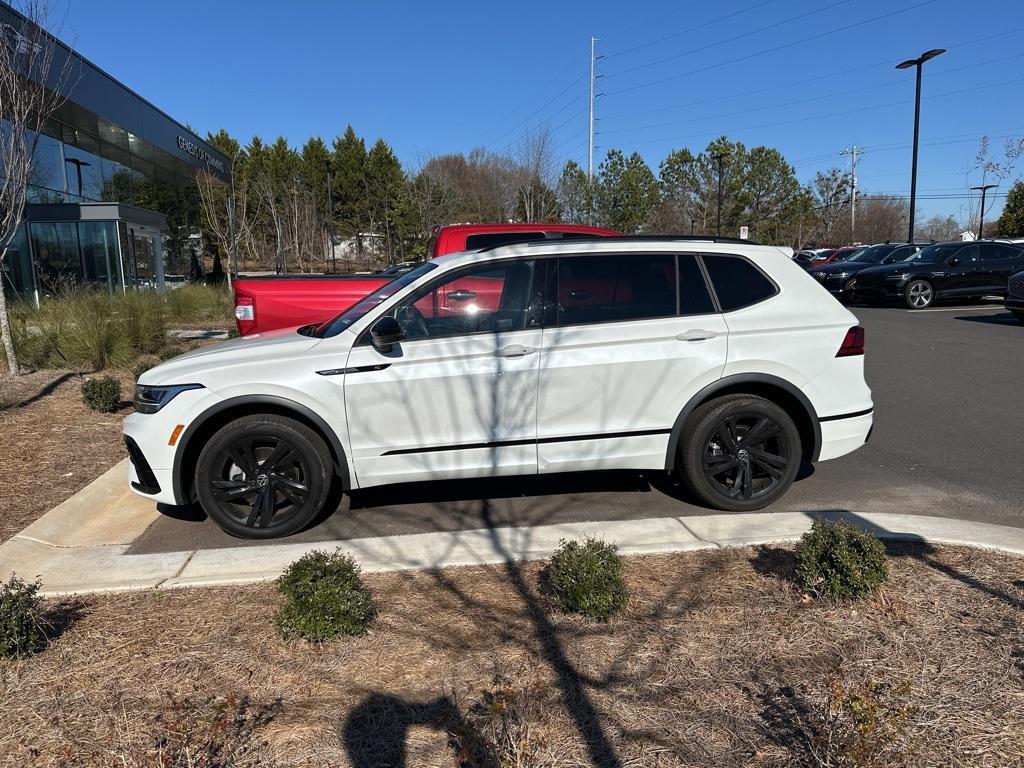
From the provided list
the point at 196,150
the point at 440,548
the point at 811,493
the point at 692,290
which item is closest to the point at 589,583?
the point at 440,548

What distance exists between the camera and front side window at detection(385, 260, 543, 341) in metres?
4.57

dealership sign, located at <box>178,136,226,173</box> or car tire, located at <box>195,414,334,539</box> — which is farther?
dealership sign, located at <box>178,136,226,173</box>

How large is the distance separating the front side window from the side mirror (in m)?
0.20

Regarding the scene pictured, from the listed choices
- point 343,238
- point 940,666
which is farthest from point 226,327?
point 343,238

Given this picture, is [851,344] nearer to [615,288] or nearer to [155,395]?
[615,288]

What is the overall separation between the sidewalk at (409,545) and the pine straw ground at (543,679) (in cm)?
24

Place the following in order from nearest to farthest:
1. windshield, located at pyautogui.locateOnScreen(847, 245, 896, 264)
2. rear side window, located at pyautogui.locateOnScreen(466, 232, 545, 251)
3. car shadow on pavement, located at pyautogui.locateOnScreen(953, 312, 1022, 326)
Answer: rear side window, located at pyautogui.locateOnScreen(466, 232, 545, 251) < car shadow on pavement, located at pyautogui.locateOnScreen(953, 312, 1022, 326) < windshield, located at pyautogui.locateOnScreen(847, 245, 896, 264)

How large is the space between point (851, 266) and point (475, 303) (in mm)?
21937

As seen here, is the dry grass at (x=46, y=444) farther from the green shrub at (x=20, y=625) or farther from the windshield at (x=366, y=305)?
the windshield at (x=366, y=305)

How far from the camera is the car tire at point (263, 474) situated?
4395 mm

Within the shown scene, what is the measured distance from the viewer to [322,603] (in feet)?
10.4

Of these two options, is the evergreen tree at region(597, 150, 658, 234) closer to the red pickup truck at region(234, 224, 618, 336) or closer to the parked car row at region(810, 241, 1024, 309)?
the parked car row at region(810, 241, 1024, 309)

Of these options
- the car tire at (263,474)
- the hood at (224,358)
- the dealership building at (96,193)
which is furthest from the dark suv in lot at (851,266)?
the dealership building at (96,193)

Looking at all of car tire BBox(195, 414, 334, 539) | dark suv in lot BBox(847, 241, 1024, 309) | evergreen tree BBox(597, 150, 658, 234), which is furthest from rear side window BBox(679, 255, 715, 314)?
evergreen tree BBox(597, 150, 658, 234)
